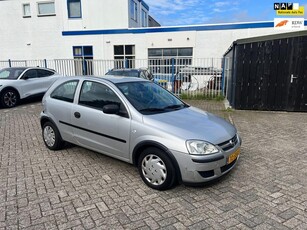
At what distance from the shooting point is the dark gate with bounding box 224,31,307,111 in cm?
802

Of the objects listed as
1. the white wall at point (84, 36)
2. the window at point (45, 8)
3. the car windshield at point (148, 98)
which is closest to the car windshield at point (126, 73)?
the car windshield at point (148, 98)

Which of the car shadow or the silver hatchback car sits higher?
the silver hatchback car

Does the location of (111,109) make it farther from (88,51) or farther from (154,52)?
(88,51)

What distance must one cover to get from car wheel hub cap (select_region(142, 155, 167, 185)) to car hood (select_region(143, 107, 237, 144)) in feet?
1.46

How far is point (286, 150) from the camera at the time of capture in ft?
16.1

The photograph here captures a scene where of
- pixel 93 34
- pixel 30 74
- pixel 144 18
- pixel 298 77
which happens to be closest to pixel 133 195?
pixel 298 77

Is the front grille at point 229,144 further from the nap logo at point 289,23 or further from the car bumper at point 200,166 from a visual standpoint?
the nap logo at point 289,23

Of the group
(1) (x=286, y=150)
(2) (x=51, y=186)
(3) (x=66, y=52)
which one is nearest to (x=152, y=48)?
(3) (x=66, y=52)

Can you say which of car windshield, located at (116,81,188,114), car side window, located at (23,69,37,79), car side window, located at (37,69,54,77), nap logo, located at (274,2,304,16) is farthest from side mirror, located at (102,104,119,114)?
nap logo, located at (274,2,304,16)

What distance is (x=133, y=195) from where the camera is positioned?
3240mm

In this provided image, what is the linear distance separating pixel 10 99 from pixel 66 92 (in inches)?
256

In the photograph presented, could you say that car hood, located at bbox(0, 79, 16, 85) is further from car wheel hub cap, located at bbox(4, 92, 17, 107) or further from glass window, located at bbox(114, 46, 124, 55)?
glass window, located at bbox(114, 46, 124, 55)

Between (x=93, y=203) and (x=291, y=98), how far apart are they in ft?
25.6

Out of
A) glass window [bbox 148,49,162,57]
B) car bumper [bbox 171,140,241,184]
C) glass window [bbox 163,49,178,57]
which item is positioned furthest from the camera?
glass window [bbox 148,49,162,57]
